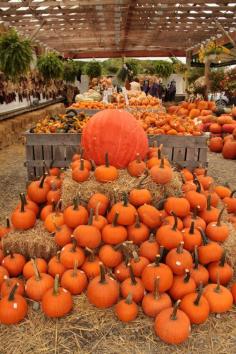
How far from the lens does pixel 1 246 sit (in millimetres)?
2686

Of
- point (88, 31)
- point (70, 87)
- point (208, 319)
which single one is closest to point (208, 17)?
point (88, 31)

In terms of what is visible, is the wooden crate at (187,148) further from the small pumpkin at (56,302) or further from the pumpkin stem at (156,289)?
the small pumpkin at (56,302)

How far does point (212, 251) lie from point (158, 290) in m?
0.49

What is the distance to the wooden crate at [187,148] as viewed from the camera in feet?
15.0

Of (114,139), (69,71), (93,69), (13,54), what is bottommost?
(114,139)

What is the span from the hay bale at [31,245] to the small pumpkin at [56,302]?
17.8 inches

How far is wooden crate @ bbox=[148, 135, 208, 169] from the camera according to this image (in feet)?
15.0

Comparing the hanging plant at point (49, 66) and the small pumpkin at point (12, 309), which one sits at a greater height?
the hanging plant at point (49, 66)

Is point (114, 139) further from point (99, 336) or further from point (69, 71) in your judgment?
point (69, 71)

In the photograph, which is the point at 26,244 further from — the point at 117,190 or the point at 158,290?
the point at 158,290

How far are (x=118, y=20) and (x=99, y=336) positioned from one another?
14.3m

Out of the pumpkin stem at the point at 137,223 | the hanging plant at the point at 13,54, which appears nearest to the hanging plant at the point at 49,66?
the hanging plant at the point at 13,54

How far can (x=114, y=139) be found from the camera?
3.18m

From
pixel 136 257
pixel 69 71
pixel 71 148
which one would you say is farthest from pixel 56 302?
pixel 69 71
